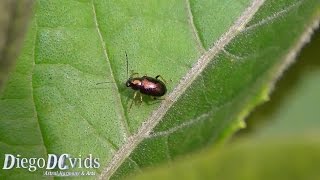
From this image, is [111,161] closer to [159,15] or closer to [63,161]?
[63,161]

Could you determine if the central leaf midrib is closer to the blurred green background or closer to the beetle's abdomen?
the beetle's abdomen

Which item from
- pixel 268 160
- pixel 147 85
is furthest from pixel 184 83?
Answer: pixel 268 160

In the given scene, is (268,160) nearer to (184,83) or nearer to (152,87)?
(184,83)

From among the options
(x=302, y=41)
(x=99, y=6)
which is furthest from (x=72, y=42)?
(x=302, y=41)

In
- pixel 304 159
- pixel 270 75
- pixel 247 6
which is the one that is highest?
pixel 247 6

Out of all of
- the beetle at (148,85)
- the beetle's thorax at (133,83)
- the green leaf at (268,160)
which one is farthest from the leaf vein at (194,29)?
the green leaf at (268,160)

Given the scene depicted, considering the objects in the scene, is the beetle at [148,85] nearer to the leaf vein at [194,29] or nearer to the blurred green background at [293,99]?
the leaf vein at [194,29]
